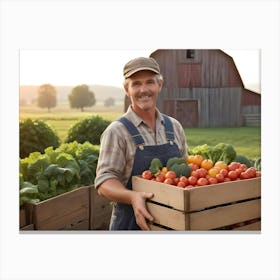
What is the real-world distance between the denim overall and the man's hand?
8 centimetres

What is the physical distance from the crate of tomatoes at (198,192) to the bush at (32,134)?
106cm

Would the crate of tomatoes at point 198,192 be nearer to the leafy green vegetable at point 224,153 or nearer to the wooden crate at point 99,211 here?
the leafy green vegetable at point 224,153

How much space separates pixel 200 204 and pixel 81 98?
1584mm

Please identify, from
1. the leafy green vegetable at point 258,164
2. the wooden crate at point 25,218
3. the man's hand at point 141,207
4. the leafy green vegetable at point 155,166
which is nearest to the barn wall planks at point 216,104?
the leafy green vegetable at point 258,164

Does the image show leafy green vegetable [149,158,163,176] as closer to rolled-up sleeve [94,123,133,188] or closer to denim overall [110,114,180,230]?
denim overall [110,114,180,230]

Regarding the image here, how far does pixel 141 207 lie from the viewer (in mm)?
5375

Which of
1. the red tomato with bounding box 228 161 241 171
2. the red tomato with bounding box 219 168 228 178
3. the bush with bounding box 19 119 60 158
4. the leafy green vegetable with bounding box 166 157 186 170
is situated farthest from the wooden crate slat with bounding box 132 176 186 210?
the bush with bounding box 19 119 60 158

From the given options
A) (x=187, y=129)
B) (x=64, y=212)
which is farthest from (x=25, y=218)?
(x=187, y=129)

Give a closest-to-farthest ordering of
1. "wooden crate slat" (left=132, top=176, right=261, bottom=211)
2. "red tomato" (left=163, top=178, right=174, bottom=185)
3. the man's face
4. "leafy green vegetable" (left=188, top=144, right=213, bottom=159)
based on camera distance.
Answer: "wooden crate slat" (left=132, top=176, right=261, bottom=211) < "red tomato" (left=163, top=178, right=174, bottom=185) < the man's face < "leafy green vegetable" (left=188, top=144, right=213, bottom=159)

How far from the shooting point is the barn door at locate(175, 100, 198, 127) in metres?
5.84

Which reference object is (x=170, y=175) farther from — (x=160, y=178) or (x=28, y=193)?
(x=28, y=193)

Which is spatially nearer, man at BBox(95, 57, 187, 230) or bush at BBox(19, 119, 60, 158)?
man at BBox(95, 57, 187, 230)

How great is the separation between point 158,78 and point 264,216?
1635 mm
